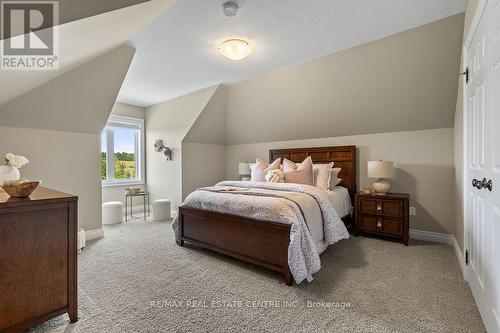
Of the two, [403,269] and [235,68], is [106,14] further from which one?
[403,269]

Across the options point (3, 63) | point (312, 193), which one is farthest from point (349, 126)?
point (3, 63)

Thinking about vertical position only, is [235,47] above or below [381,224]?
above

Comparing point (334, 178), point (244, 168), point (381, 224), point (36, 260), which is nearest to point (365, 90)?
point (334, 178)

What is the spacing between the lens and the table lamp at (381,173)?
3.26 m

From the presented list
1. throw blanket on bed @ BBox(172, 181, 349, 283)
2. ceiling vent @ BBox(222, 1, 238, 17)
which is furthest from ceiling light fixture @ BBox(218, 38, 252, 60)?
throw blanket on bed @ BBox(172, 181, 349, 283)

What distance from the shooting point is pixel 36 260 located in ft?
4.78

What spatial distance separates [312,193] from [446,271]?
4.82 feet

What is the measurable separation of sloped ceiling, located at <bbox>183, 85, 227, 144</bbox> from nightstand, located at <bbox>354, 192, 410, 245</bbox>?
292 centimetres

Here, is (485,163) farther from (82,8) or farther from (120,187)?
(120,187)

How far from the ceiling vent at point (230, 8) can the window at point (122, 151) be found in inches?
155

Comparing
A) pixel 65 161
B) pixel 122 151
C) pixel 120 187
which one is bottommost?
pixel 120 187

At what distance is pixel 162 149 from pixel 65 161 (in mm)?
1985

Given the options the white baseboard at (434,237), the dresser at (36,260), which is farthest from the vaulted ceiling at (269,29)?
the white baseboard at (434,237)

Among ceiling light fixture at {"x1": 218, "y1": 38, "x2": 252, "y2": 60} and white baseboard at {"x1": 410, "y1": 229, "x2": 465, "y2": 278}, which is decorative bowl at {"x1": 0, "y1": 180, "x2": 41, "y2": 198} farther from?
white baseboard at {"x1": 410, "y1": 229, "x2": 465, "y2": 278}
